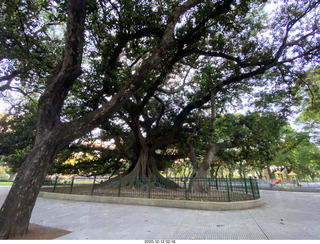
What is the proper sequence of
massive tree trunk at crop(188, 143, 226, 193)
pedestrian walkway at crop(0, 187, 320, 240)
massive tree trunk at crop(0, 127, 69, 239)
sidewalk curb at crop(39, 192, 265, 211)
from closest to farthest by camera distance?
massive tree trunk at crop(0, 127, 69, 239) → pedestrian walkway at crop(0, 187, 320, 240) → sidewalk curb at crop(39, 192, 265, 211) → massive tree trunk at crop(188, 143, 226, 193)

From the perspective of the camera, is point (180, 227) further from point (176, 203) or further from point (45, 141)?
point (45, 141)

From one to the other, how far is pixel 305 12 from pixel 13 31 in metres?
14.3

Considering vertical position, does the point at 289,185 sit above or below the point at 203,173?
below

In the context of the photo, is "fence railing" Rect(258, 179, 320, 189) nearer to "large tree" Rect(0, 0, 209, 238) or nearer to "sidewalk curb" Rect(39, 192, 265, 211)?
"sidewalk curb" Rect(39, 192, 265, 211)

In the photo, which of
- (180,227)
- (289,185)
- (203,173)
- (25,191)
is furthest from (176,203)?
(289,185)

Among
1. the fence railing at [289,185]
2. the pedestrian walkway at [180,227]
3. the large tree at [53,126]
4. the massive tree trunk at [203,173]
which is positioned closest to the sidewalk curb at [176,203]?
the pedestrian walkway at [180,227]

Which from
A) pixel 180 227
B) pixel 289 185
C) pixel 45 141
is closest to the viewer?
pixel 45 141

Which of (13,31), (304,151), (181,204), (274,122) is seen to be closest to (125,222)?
(181,204)

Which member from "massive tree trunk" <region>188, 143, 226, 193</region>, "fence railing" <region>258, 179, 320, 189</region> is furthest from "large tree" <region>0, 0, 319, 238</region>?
"fence railing" <region>258, 179, 320, 189</region>

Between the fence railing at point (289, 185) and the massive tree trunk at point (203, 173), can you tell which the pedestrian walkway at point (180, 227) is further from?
the fence railing at point (289, 185)

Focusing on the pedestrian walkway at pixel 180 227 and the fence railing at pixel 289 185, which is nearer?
the pedestrian walkway at pixel 180 227

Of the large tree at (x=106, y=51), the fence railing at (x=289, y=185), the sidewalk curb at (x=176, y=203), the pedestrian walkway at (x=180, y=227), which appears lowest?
the pedestrian walkway at (x=180, y=227)

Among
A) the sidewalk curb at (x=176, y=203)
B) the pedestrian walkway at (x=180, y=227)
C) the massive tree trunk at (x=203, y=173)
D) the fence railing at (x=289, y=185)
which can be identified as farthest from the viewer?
the fence railing at (x=289, y=185)

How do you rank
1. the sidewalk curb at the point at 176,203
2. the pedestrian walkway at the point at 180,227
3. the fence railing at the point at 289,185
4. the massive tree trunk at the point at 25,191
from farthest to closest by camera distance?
the fence railing at the point at 289,185 < the sidewalk curb at the point at 176,203 < the pedestrian walkway at the point at 180,227 < the massive tree trunk at the point at 25,191
